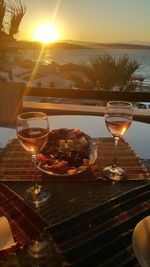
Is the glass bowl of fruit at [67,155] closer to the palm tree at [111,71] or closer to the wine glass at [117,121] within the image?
the wine glass at [117,121]

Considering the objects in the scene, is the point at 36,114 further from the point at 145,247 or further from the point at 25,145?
the point at 145,247

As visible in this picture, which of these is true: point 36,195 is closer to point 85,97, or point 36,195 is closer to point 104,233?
point 104,233

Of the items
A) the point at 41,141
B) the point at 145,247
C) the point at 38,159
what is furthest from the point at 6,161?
the point at 145,247

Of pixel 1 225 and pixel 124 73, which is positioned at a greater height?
pixel 124 73

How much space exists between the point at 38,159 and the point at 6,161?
139mm

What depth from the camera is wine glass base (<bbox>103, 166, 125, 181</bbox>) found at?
980mm

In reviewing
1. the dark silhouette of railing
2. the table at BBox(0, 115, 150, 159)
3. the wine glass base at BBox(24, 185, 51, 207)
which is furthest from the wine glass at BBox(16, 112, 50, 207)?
the dark silhouette of railing

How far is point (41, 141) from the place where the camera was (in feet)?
2.95

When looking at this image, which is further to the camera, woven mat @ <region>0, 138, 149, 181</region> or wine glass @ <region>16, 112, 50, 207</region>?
woven mat @ <region>0, 138, 149, 181</region>

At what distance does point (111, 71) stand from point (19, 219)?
7.25m

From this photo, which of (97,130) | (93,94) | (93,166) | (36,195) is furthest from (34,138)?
(93,94)

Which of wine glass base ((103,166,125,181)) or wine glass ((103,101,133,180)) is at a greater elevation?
wine glass ((103,101,133,180))

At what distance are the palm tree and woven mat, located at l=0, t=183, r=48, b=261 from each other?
21.5 feet

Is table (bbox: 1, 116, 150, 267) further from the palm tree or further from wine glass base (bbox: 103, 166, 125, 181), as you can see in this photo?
the palm tree
